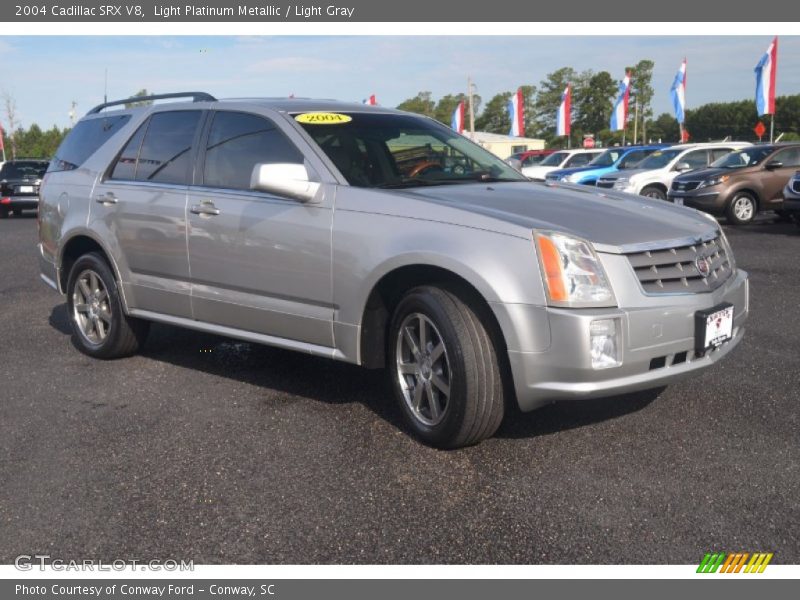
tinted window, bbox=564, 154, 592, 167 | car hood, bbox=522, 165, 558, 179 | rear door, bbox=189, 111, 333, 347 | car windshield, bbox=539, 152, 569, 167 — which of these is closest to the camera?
rear door, bbox=189, 111, 333, 347

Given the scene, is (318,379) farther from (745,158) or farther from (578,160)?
(578,160)

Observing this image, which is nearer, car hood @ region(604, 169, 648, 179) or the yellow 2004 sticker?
the yellow 2004 sticker

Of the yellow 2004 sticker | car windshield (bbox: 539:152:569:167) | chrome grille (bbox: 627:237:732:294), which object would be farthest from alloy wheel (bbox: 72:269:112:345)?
car windshield (bbox: 539:152:569:167)

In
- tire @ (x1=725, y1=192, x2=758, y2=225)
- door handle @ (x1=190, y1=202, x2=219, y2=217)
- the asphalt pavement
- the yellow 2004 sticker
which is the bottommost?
the asphalt pavement

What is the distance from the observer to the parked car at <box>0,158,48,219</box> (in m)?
23.7

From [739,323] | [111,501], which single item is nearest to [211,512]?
→ [111,501]

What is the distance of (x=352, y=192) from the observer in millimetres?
4496

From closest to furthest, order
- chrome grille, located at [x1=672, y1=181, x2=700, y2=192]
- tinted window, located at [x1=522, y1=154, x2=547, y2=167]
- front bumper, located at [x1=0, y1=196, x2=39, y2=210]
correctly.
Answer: chrome grille, located at [x1=672, y1=181, x2=700, y2=192] → front bumper, located at [x1=0, y1=196, x2=39, y2=210] → tinted window, located at [x1=522, y1=154, x2=547, y2=167]

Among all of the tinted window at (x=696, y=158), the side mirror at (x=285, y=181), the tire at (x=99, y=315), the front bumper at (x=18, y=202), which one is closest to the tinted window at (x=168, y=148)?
the tire at (x=99, y=315)

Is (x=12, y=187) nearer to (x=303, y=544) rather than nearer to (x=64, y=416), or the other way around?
(x=64, y=416)

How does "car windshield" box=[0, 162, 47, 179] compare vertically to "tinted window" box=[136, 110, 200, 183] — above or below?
below

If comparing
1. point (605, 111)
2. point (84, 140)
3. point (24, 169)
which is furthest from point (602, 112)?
point (84, 140)

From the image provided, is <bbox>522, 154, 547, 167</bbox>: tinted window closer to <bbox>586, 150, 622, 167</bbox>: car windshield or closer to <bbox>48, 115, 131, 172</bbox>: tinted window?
<bbox>586, 150, 622, 167</bbox>: car windshield

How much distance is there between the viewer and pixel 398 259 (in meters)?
4.16
